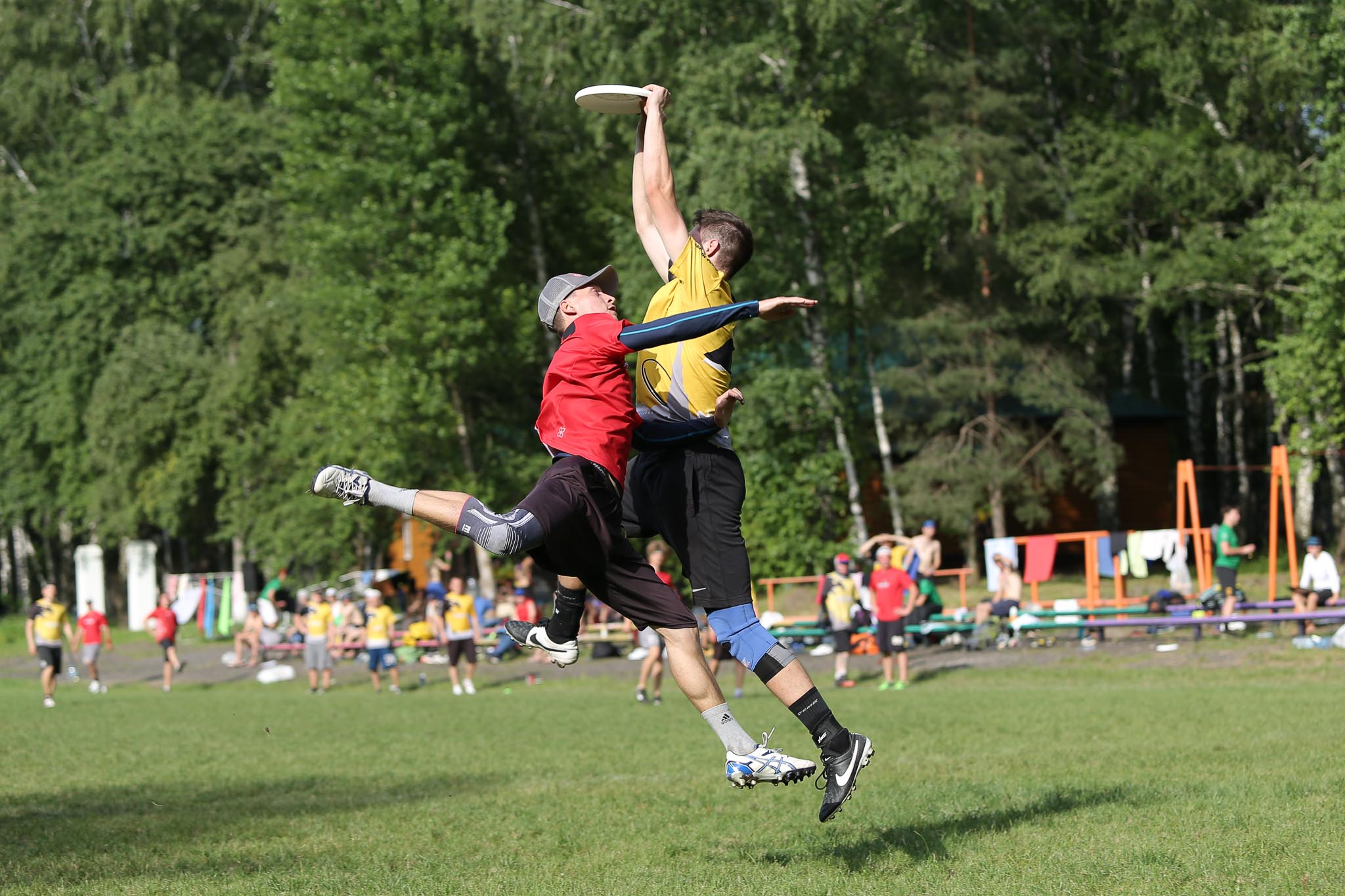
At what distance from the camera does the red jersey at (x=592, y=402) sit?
6.56 m

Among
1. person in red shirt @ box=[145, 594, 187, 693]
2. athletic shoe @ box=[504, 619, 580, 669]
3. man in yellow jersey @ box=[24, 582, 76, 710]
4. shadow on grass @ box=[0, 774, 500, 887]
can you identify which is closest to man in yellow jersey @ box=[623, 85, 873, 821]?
athletic shoe @ box=[504, 619, 580, 669]

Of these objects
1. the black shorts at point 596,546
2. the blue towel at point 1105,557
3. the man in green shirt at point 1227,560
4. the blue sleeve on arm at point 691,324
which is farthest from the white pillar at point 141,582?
the blue sleeve on arm at point 691,324

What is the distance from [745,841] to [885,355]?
2982 centimetres

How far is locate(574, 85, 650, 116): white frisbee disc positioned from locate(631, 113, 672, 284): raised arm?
0.10 metres

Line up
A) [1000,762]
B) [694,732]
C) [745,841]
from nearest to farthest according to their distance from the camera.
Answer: [745,841], [1000,762], [694,732]

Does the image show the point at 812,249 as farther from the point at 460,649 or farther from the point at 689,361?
the point at 689,361

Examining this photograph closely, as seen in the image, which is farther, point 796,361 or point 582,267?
point 582,267

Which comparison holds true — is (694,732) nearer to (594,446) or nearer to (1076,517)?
(594,446)

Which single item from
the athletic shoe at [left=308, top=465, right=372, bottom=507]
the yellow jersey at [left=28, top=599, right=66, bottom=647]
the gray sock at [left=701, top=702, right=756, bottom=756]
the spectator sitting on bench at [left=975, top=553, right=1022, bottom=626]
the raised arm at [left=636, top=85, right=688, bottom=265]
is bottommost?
the spectator sitting on bench at [left=975, top=553, right=1022, bottom=626]

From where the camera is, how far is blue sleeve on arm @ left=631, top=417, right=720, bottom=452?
6891 mm

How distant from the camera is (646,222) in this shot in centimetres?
747

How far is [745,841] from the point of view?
306 inches

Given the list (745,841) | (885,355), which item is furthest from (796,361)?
(745,841)

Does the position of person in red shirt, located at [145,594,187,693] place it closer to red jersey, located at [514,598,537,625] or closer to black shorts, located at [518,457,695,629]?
red jersey, located at [514,598,537,625]
